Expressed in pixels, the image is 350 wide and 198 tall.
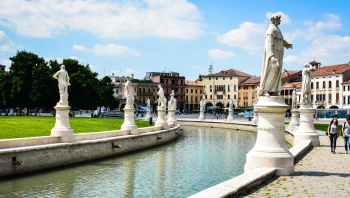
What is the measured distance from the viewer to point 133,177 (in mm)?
16328

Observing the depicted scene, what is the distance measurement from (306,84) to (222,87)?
343 ft

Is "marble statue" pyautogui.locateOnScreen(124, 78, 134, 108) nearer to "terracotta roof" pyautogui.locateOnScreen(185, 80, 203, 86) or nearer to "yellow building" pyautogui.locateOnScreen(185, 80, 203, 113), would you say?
"yellow building" pyautogui.locateOnScreen(185, 80, 203, 113)

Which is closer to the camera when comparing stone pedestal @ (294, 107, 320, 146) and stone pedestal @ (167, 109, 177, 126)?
stone pedestal @ (294, 107, 320, 146)

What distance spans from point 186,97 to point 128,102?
106 m

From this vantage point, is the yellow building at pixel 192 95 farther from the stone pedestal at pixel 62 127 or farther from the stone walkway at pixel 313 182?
the stone walkway at pixel 313 182

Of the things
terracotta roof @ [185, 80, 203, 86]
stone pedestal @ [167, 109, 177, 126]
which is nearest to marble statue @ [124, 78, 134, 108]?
stone pedestal @ [167, 109, 177, 126]

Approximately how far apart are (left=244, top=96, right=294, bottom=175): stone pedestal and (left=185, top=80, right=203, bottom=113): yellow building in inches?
4739

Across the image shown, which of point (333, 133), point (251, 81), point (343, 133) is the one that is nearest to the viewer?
point (343, 133)

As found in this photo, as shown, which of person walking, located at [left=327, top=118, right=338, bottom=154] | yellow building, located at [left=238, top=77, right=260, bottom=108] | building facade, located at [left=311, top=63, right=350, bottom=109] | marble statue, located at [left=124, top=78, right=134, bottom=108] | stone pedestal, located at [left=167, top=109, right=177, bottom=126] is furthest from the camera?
yellow building, located at [left=238, top=77, right=260, bottom=108]

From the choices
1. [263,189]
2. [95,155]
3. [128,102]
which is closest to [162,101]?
[128,102]

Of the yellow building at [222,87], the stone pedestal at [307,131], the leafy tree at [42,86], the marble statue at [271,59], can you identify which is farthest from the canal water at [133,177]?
the yellow building at [222,87]

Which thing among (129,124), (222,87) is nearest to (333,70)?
(222,87)

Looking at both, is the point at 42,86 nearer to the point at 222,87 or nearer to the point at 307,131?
the point at 307,131

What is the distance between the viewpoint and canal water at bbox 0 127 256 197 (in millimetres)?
13484
